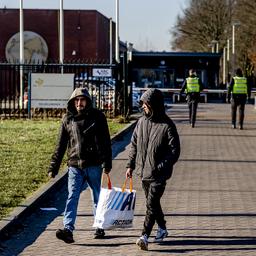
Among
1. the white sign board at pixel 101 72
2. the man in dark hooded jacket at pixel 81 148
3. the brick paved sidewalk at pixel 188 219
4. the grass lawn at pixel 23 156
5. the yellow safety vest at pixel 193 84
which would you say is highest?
the white sign board at pixel 101 72

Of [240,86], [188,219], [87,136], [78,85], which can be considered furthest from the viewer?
[78,85]

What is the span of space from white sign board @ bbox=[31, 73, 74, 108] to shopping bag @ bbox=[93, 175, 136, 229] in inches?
749

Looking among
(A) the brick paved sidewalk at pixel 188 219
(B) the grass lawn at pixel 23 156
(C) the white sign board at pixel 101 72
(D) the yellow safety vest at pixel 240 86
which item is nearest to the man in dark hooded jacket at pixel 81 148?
(A) the brick paved sidewalk at pixel 188 219

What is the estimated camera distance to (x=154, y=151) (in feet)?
26.6

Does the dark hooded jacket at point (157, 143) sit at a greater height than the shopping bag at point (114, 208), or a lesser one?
greater

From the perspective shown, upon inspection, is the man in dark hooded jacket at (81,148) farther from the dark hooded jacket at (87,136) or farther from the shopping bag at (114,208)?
the shopping bag at (114,208)

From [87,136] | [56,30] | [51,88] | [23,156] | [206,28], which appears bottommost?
[23,156]

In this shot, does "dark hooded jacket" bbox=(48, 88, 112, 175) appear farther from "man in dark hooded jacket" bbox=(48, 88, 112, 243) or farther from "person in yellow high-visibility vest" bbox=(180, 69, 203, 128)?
"person in yellow high-visibility vest" bbox=(180, 69, 203, 128)

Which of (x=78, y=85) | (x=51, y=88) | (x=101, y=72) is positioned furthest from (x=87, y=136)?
(x=101, y=72)

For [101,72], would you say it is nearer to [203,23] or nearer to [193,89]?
[193,89]

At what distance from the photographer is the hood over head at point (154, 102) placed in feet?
26.5

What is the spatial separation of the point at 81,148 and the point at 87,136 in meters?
0.14

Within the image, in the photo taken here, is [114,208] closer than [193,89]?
Yes

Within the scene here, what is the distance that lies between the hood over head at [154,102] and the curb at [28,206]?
6.99ft
